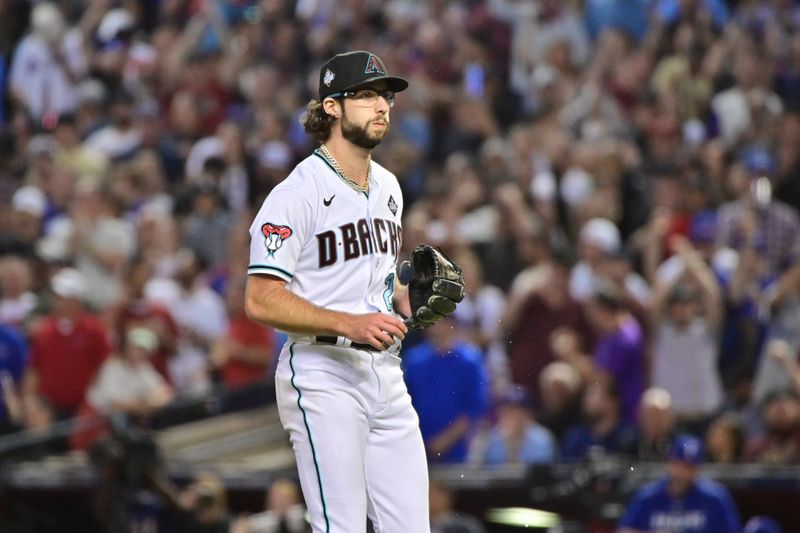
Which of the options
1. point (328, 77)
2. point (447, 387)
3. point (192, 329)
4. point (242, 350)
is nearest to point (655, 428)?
point (447, 387)

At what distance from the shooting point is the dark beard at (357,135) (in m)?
5.39

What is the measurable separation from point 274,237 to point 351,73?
24.7 inches

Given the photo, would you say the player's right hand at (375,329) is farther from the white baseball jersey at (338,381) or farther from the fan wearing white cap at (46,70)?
the fan wearing white cap at (46,70)

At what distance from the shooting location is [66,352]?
11.5m

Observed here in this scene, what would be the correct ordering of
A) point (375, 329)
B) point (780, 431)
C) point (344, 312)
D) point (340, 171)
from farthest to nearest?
point (780, 431) < point (340, 171) < point (344, 312) < point (375, 329)

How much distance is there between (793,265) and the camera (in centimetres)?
1027

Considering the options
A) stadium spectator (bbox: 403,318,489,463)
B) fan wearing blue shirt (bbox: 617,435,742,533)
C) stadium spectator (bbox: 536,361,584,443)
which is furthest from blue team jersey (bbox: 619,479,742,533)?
stadium spectator (bbox: 403,318,489,463)

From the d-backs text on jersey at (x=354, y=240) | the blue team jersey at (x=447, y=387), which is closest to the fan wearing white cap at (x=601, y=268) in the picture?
the blue team jersey at (x=447, y=387)

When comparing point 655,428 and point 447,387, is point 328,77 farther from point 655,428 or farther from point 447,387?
point 655,428

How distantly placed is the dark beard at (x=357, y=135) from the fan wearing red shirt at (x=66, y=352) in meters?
6.43

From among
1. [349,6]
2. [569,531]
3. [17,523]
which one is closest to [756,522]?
[569,531]

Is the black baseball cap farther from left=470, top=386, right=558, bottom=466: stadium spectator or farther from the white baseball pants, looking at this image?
left=470, top=386, right=558, bottom=466: stadium spectator

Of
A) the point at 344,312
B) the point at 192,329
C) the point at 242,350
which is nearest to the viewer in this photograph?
the point at 344,312

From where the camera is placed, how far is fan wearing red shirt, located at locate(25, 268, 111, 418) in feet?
37.7
